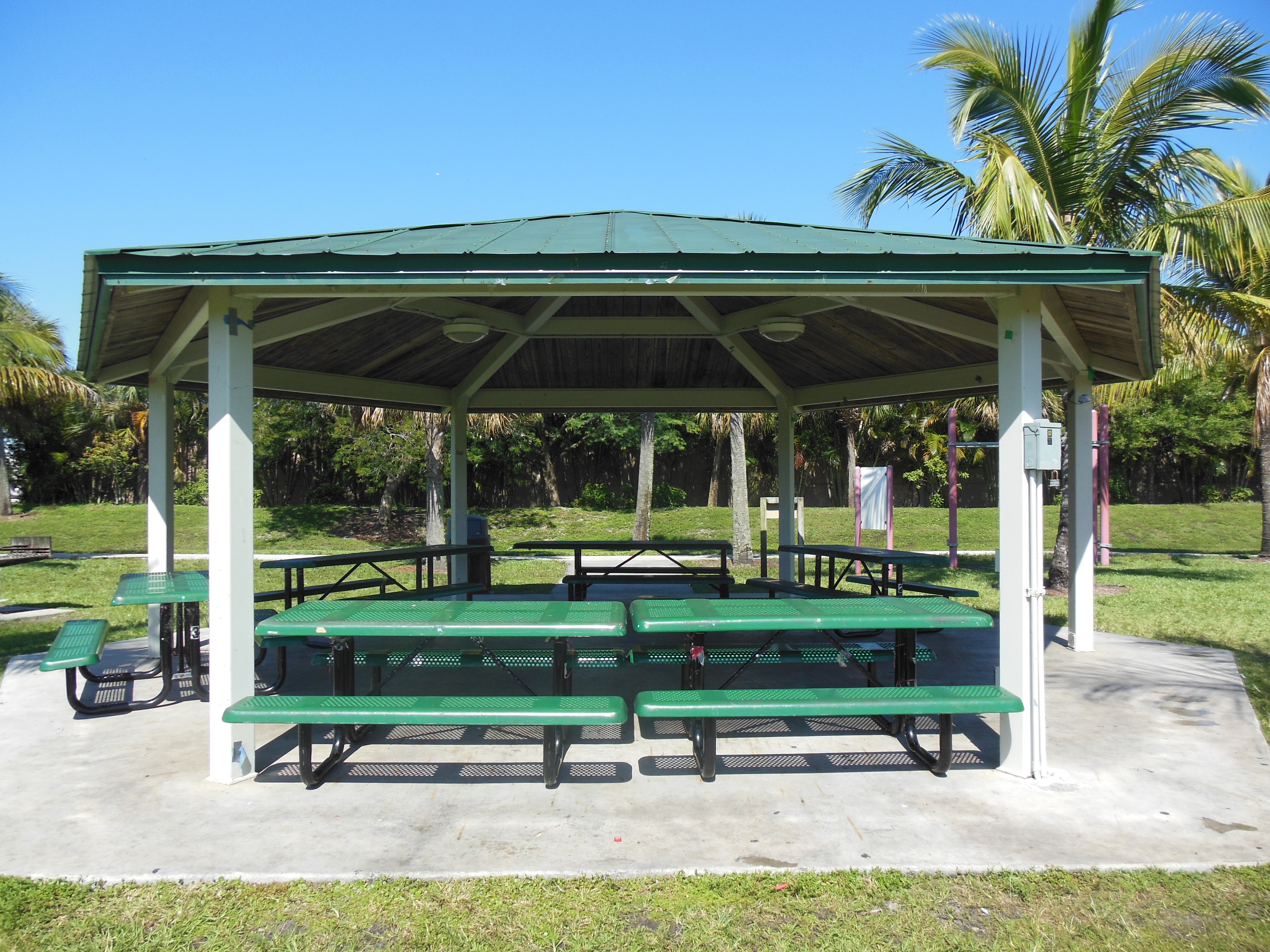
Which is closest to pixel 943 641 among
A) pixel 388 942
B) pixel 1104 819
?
pixel 1104 819

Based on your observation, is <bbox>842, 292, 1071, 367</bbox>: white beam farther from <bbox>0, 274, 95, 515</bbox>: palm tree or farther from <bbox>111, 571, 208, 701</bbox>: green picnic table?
<bbox>0, 274, 95, 515</bbox>: palm tree

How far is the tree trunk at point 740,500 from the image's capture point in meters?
17.1

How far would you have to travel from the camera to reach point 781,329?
6.66 metres

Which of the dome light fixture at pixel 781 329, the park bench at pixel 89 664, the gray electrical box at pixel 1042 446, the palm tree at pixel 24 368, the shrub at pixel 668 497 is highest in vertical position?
the palm tree at pixel 24 368

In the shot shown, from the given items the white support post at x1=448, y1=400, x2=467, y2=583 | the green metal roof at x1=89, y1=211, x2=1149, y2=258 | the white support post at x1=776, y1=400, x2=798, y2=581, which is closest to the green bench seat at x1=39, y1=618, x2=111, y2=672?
the green metal roof at x1=89, y1=211, x2=1149, y2=258

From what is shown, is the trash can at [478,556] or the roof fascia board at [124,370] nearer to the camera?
the roof fascia board at [124,370]

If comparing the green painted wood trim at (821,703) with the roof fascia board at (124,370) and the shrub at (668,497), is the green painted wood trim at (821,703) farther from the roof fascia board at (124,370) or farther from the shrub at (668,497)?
the shrub at (668,497)

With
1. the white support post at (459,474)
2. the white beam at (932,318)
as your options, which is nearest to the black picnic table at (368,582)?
the white support post at (459,474)

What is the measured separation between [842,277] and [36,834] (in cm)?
462

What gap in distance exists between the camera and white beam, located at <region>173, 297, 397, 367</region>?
201 inches

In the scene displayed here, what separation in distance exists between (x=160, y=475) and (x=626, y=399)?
17.1 ft

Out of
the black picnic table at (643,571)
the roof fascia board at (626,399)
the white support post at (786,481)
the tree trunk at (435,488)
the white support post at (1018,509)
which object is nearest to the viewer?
the white support post at (1018,509)

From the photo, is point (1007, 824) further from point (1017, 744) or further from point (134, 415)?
point (134, 415)

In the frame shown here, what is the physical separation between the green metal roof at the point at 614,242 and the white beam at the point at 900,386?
2.89 m
